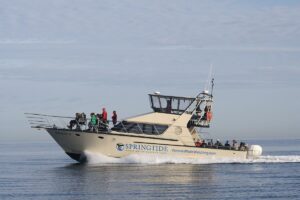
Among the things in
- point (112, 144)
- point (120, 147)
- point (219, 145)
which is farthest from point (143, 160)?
point (219, 145)

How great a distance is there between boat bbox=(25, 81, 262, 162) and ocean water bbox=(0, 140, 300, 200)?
519mm

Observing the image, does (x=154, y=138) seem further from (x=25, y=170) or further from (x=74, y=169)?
(x=25, y=170)

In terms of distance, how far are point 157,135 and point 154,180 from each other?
7362 mm

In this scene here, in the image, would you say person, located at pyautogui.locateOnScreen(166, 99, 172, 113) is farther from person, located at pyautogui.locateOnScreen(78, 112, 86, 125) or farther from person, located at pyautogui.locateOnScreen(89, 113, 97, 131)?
person, located at pyautogui.locateOnScreen(78, 112, 86, 125)

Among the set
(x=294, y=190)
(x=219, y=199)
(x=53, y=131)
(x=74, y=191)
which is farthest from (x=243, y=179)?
(x=53, y=131)

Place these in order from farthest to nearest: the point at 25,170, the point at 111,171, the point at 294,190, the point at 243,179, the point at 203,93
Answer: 1. the point at 203,93
2. the point at 25,170
3. the point at 111,171
4. the point at 243,179
5. the point at 294,190

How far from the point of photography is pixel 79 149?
1353 inches

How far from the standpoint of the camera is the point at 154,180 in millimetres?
27609

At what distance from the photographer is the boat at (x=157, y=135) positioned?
34.2m

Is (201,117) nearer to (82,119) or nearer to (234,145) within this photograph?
(234,145)

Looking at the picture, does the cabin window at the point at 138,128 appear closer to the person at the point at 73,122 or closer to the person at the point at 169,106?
the person at the point at 169,106

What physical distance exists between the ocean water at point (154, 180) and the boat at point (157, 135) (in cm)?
52

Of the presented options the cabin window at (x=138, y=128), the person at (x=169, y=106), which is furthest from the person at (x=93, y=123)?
the person at (x=169, y=106)

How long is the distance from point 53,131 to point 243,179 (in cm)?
1166
